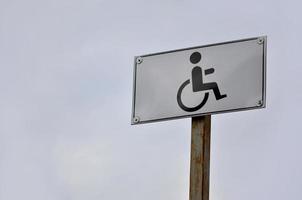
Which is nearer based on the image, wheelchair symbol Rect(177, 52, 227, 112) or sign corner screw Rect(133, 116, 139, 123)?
wheelchair symbol Rect(177, 52, 227, 112)

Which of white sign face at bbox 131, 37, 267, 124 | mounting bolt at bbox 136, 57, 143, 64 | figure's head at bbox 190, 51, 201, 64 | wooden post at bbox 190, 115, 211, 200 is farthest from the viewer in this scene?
mounting bolt at bbox 136, 57, 143, 64

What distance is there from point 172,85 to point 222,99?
0.34m

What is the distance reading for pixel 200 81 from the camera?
630 centimetres

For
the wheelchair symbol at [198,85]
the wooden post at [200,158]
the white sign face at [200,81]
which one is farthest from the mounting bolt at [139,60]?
the wooden post at [200,158]

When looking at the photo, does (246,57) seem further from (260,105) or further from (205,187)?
(205,187)

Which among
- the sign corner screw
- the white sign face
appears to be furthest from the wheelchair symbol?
the sign corner screw

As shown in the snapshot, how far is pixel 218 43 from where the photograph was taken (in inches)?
253

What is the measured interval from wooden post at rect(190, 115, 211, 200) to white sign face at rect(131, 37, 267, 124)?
63 mm

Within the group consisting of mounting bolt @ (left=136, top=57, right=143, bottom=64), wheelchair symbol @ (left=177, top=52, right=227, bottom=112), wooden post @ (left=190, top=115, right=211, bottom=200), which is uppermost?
mounting bolt @ (left=136, top=57, right=143, bottom=64)

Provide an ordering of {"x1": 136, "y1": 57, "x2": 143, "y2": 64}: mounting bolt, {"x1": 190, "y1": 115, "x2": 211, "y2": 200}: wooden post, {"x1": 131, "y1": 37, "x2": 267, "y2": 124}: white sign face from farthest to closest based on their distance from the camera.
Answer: {"x1": 136, "y1": 57, "x2": 143, "y2": 64}: mounting bolt < {"x1": 131, "y1": 37, "x2": 267, "y2": 124}: white sign face < {"x1": 190, "y1": 115, "x2": 211, "y2": 200}: wooden post

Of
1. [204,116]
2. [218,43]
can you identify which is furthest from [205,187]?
[218,43]

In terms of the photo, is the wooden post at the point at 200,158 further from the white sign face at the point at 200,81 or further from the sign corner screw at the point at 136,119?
the sign corner screw at the point at 136,119

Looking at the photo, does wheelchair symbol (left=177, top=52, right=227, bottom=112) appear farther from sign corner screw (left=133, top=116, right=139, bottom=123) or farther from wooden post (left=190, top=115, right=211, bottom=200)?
sign corner screw (left=133, top=116, right=139, bottom=123)

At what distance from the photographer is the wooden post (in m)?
6.12
